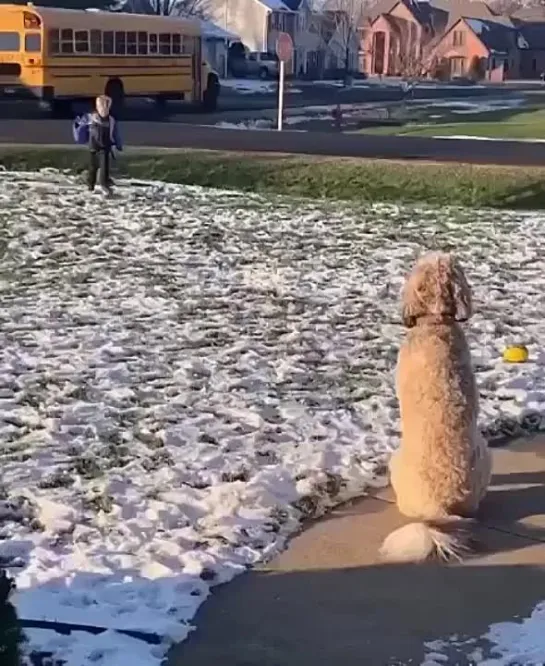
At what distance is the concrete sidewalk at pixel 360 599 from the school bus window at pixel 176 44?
32.7 m

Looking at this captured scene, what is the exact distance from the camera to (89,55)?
34.5 metres

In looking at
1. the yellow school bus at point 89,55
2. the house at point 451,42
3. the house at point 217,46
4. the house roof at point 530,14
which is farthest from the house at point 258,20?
the yellow school bus at point 89,55

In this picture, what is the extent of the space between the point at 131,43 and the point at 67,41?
225 centimetres

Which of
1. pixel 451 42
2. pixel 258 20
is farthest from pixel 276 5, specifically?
pixel 451 42

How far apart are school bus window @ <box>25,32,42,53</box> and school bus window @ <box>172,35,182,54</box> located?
4.96m

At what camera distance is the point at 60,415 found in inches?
294

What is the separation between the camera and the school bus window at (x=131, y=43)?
3566cm

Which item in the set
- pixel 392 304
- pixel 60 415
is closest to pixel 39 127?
pixel 392 304

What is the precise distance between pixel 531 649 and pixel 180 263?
885 centimetres

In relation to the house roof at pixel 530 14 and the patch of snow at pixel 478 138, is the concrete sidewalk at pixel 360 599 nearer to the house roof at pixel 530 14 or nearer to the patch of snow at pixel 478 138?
the patch of snow at pixel 478 138

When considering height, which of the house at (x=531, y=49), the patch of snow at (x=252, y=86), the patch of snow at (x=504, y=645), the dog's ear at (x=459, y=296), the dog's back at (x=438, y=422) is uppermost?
the house at (x=531, y=49)

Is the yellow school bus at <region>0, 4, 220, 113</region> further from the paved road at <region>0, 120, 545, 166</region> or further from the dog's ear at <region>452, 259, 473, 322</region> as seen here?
the dog's ear at <region>452, 259, 473, 322</region>

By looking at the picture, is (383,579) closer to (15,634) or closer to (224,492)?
(224,492)

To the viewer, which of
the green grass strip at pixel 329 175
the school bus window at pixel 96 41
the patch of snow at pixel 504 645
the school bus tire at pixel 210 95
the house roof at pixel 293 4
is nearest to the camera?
the patch of snow at pixel 504 645
